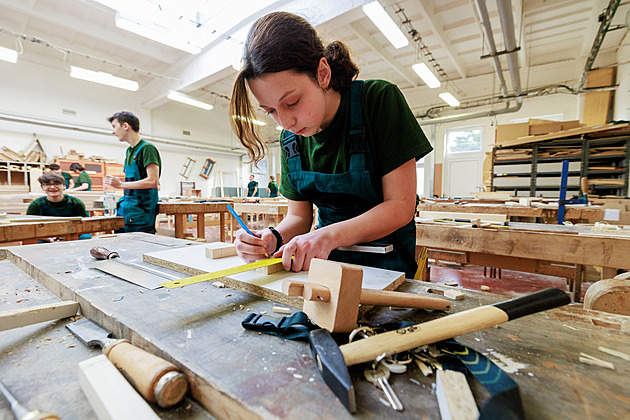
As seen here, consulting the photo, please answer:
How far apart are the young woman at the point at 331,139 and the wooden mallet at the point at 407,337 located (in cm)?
40

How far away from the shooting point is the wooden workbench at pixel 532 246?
1.38m

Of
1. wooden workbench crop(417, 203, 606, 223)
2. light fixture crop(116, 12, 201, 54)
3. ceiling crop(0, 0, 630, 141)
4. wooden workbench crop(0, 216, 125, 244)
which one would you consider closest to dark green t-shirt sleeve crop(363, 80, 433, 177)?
wooden workbench crop(0, 216, 125, 244)

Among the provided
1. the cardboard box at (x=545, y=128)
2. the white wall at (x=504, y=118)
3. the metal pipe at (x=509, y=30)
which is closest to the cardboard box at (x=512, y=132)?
the cardboard box at (x=545, y=128)

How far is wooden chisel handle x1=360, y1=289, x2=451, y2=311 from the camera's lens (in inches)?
24.9

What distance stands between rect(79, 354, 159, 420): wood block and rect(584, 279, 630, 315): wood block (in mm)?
1079

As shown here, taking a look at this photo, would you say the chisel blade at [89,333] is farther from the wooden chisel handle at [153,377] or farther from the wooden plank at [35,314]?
the wooden chisel handle at [153,377]

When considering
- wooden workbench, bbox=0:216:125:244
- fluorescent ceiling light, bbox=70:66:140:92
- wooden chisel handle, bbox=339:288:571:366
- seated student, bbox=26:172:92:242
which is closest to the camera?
wooden chisel handle, bbox=339:288:571:366

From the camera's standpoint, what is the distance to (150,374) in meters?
0.46

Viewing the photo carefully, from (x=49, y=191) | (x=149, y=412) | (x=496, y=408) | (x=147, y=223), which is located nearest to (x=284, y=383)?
(x=149, y=412)

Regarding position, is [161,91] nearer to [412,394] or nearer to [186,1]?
[186,1]

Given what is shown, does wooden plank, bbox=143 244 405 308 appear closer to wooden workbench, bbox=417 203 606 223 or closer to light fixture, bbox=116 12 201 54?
wooden workbench, bbox=417 203 606 223

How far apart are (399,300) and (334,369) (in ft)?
0.96

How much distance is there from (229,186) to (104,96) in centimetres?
639

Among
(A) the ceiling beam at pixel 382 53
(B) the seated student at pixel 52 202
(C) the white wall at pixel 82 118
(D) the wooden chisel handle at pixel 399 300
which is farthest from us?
(C) the white wall at pixel 82 118
